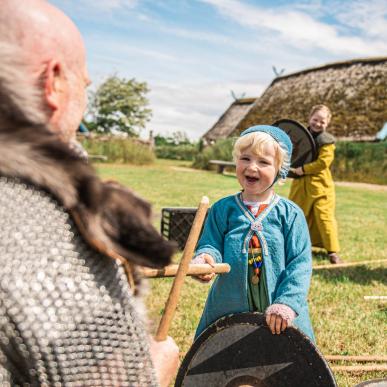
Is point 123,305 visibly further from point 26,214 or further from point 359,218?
point 359,218

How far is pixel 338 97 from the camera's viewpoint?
114 ft

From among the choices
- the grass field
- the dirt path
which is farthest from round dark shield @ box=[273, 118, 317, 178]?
the dirt path

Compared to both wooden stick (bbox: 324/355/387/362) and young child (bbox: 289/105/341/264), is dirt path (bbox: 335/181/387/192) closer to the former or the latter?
young child (bbox: 289/105/341/264)

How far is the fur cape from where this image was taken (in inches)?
36.1

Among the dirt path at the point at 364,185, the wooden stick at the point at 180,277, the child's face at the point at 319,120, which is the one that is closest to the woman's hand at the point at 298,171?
the child's face at the point at 319,120

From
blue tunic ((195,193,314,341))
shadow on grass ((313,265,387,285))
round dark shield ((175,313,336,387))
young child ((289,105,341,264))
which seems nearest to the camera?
round dark shield ((175,313,336,387))

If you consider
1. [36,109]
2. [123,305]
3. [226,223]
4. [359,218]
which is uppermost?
[36,109]

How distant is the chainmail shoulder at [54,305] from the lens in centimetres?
90

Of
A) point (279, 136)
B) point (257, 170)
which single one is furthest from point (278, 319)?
point (279, 136)

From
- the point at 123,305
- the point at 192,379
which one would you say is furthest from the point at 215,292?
the point at 123,305

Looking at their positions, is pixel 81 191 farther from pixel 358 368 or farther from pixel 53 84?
pixel 358 368

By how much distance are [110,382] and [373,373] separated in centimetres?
343

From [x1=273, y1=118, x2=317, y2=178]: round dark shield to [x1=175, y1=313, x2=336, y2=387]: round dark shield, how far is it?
163 inches

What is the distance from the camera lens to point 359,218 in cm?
1280
